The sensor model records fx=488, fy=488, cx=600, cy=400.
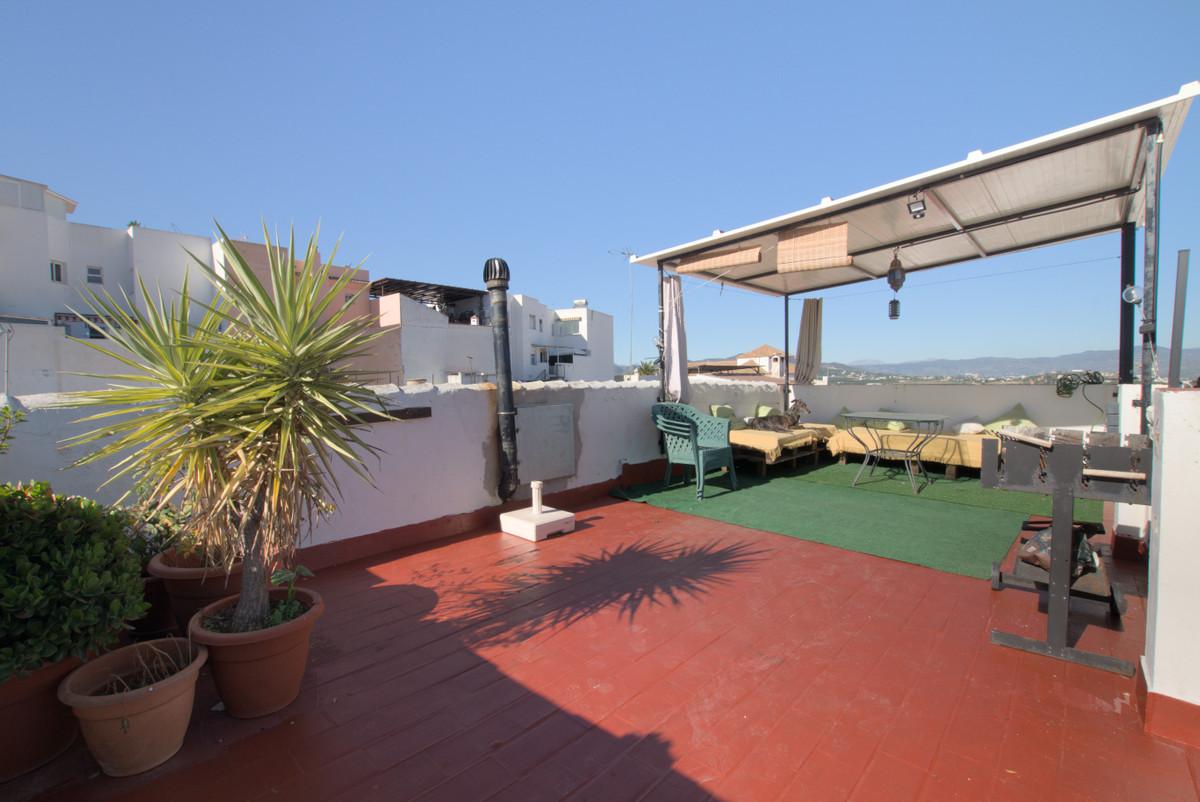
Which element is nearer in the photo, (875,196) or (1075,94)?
(875,196)

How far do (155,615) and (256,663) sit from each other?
38.7 inches

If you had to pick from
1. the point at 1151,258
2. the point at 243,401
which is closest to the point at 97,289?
the point at 243,401

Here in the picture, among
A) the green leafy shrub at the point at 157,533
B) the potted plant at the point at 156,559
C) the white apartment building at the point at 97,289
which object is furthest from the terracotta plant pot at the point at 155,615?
the white apartment building at the point at 97,289

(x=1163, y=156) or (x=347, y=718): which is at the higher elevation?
(x=1163, y=156)

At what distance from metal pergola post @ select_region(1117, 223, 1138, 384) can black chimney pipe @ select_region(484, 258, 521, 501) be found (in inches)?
211

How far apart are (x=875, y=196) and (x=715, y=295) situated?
130 inches

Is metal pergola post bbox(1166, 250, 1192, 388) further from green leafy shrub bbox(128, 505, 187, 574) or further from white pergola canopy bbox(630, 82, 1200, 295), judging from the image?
green leafy shrub bbox(128, 505, 187, 574)

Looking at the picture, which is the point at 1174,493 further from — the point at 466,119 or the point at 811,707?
the point at 466,119

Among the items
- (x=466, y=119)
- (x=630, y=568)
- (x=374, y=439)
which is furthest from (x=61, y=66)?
(x=630, y=568)

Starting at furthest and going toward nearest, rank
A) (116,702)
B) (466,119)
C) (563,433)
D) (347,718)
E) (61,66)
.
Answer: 1. (61,66)
2. (466,119)
3. (563,433)
4. (347,718)
5. (116,702)

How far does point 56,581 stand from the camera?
160 centimetres

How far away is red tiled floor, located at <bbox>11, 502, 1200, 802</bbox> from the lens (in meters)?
1.58

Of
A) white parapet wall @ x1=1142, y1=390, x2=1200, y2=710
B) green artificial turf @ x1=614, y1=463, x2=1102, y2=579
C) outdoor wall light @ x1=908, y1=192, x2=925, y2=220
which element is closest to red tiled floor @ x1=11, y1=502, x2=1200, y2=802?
white parapet wall @ x1=1142, y1=390, x2=1200, y2=710

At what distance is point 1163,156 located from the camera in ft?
11.2
